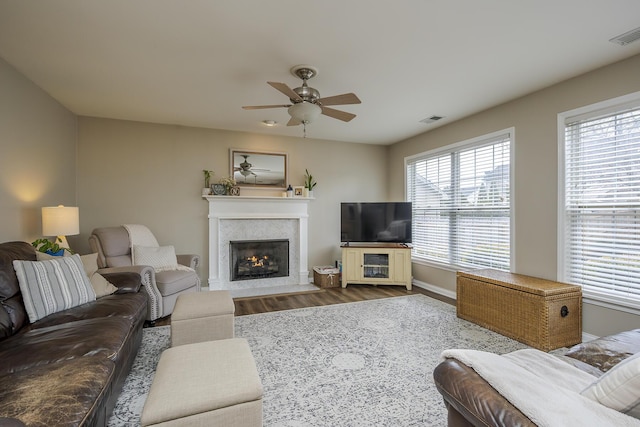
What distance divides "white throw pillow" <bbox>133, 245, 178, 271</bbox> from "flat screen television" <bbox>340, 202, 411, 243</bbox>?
106 inches

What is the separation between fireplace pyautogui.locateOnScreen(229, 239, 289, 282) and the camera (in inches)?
192

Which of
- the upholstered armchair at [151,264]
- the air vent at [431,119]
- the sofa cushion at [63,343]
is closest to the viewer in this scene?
the sofa cushion at [63,343]

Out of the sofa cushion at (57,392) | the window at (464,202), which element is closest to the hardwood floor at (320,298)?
the window at (464,202)

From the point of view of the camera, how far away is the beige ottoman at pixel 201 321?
2.25m

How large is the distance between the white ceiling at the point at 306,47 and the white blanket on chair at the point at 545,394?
209 cm

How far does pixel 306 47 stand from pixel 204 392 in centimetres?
245

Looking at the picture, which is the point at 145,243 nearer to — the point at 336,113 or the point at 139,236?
the point at 139,236

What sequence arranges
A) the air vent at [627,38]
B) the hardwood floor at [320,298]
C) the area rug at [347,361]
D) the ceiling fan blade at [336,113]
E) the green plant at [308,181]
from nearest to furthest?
the area rug at [347,361] < the air vent at [627,38] < the ceiling fan blade at [336,113] < the hardwood floor at [320,298] < the green plant at [308,181]

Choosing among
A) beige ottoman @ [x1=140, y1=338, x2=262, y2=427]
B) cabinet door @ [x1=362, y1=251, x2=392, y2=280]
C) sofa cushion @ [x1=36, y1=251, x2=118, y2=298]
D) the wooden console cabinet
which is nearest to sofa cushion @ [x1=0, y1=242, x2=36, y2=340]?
sofa cushion @ [x1=36, y1=251, x2=118, y2=298]

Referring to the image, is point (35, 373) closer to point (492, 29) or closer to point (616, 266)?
point (492, 29)

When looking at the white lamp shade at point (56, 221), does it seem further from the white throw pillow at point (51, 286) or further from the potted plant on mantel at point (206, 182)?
the potted plant on mantel at point (206, 182)

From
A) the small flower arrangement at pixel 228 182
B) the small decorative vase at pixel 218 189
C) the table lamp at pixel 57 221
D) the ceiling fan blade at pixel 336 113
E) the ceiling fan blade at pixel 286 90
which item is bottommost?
the table lamp at pixel 57 221

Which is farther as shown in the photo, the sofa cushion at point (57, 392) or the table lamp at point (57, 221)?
the table lamp at point (57, 221)

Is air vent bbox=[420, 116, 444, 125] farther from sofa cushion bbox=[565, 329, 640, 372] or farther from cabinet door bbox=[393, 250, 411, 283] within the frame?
sofa cushion bbox=[565, 329, 640, 372]
